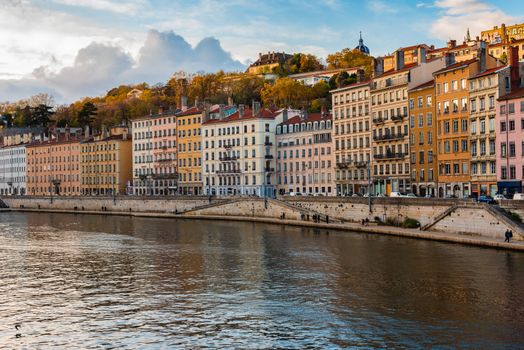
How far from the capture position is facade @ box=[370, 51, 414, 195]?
85.7 meters

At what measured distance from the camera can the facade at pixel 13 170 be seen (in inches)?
6166

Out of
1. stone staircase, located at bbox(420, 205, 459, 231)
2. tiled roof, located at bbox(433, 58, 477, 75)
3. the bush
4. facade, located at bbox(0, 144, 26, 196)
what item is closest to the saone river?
stone staircase, located at bbox(420, 205, 459, 231)

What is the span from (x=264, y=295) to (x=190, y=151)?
83.6 m

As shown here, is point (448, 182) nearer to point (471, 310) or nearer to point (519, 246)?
point (519, 246)

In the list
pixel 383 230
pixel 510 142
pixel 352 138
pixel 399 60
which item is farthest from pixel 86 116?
pixel 510 142

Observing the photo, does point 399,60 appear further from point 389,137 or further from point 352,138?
point 352,138

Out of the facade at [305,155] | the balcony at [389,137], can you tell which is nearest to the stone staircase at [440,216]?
the balcony at [389,137]

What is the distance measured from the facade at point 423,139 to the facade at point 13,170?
3865 inches

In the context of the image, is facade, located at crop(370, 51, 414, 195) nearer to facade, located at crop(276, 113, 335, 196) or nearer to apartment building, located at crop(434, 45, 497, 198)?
apartment building, located at crop(434, 45, 497, 198)

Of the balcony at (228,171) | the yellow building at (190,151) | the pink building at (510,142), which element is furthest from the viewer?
the yellow building at (190,151)

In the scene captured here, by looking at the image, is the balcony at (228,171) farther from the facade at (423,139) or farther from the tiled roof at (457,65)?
the tiled roof at (457,65)

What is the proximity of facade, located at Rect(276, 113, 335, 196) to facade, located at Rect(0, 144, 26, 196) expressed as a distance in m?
71.0

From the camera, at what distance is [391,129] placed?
290 feet

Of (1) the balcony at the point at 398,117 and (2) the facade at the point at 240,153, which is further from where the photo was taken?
(2) the facade at the point at 240,153
